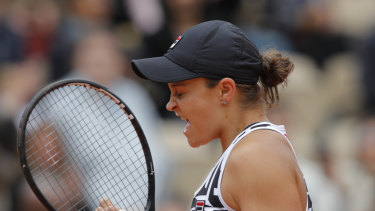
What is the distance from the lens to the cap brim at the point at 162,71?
2865 mm

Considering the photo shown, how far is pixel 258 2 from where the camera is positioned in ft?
27.8

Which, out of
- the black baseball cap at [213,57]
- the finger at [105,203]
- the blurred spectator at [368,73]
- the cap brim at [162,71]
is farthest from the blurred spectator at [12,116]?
the black baseball cap at [213,57]

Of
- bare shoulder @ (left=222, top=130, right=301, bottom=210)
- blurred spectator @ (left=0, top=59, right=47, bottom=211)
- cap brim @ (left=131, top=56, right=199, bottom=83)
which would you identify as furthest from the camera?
blurred spectator @ (left=0, top=59, right=47, bottom=211)

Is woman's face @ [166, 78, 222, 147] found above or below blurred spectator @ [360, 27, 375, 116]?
above

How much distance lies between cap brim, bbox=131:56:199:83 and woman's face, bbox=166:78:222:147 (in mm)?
53

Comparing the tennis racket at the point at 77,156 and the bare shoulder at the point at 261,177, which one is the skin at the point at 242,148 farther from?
the tennis racket at the point at 77,156

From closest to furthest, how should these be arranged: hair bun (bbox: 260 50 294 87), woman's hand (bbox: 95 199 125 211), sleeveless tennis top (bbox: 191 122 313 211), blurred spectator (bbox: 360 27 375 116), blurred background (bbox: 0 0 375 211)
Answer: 1. sleeveless tennis top (bbox: 191 122 313 211)
2. hair bun (bbox: 260 50 294 87)
3. woman's hand (bbox: 95 199 125 211)
4. blurred background (bbox: 0 0 375 211)
5. blurred spectator (bbox: 360 27 375 116)

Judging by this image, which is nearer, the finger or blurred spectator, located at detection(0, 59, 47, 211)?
the finger

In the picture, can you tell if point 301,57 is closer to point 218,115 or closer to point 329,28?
point 329,28

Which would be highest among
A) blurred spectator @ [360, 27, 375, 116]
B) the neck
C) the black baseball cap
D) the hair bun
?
the black baseball cap

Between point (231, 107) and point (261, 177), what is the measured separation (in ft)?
1.27

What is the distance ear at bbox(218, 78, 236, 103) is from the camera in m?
2.84

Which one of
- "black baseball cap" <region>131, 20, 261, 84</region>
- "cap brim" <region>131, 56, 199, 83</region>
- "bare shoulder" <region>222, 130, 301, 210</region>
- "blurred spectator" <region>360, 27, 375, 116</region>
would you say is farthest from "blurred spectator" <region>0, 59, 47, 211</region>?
"bare shoulder" <region>222, 130, 301, 210</region>

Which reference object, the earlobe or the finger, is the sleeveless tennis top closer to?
the earlobe
